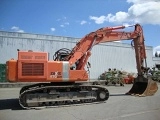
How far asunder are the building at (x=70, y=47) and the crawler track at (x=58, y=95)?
16.3m

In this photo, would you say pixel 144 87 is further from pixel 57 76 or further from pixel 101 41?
pixel 57 76

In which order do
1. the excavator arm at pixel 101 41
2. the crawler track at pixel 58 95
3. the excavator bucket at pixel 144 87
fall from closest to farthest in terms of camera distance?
the crawler track at pixel 58 95
the excavator arm at pixel 101 41
the excavator bucket at pixel 144 87

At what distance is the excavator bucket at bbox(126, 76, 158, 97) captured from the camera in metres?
16.6

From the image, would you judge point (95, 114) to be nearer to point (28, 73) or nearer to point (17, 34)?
point (28, 73)

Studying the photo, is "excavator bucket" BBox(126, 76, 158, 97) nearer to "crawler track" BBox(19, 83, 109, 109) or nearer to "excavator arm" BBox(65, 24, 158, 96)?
"excavator arm" BBox(65, 24, 158, 96)

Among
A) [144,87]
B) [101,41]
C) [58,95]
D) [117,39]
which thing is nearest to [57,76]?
[58,95]

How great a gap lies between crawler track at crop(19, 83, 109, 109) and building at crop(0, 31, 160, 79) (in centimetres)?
1633

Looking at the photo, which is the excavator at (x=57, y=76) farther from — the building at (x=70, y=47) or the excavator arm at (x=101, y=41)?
the building at (x=70, y=47)

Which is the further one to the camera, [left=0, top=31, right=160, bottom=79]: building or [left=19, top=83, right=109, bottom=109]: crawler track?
[left=0, top=31, right=160, bottom=79]: building

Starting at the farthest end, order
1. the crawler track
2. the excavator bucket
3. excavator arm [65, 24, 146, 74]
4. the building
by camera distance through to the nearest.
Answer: the building, the excavator bucket, excavator arm [65, 24, 146, 74], the crawler track

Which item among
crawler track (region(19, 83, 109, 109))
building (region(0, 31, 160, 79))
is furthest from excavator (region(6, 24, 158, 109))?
building (region(0, 31, 160, 79))

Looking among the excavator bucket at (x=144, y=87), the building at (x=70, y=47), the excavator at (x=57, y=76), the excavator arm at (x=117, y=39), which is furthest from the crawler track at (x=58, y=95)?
the building at (x=70, y=47)

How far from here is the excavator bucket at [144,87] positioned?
1663 cm

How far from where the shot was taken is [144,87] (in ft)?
55.9
